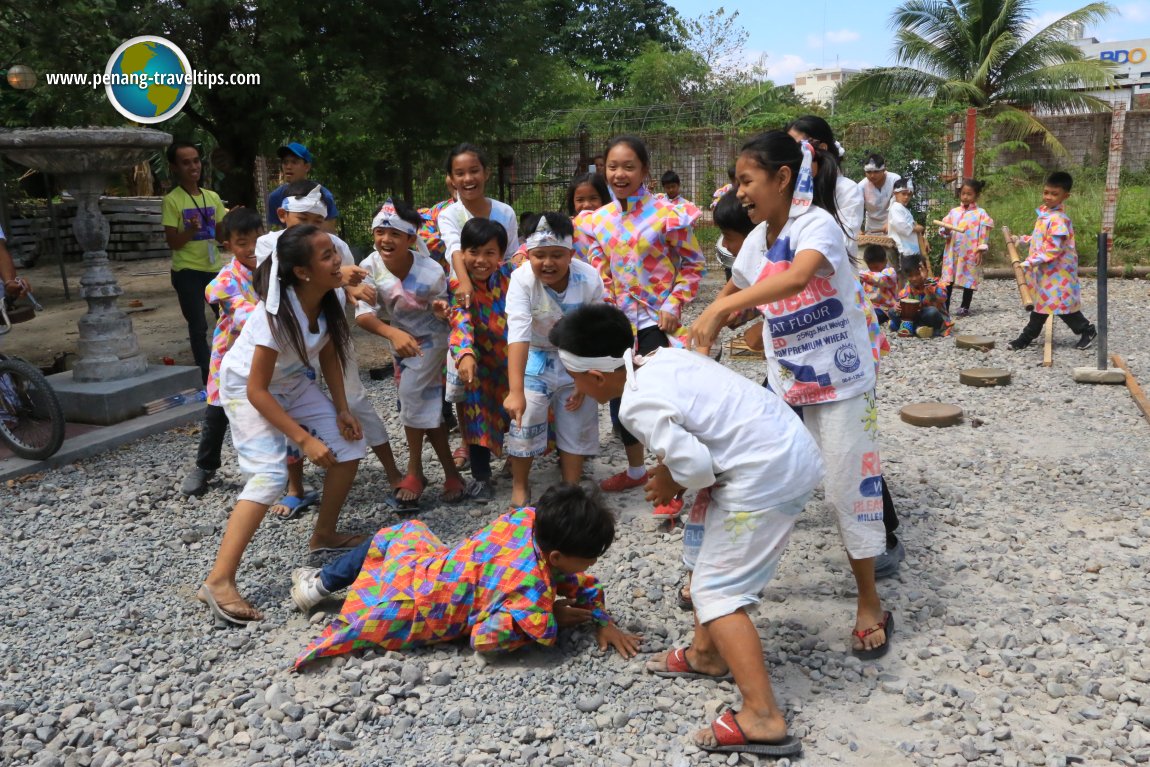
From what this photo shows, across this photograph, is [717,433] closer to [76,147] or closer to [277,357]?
[277,357]

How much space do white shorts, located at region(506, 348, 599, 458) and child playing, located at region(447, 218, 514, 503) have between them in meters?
0.29

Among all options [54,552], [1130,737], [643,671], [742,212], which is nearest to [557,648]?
[643,671]

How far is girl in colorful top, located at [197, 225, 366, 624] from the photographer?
338 centimetres

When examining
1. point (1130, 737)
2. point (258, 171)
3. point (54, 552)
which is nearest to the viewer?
point (1130, 737)

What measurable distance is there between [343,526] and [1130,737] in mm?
3123

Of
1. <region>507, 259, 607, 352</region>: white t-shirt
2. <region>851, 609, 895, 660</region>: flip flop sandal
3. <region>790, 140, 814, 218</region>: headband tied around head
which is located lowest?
<region>851, 609, 895, 660</region>: flip flop sandal

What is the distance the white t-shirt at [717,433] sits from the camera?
238 centimetres

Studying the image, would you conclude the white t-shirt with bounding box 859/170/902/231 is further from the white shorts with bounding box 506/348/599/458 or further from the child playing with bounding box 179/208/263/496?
the child playing with bounding box 179/208/263/496

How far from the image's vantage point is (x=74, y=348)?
8.52 meters

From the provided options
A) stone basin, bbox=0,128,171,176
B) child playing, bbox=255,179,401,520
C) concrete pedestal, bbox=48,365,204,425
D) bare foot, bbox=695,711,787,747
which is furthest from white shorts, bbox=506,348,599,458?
stone basin, bbox=0,128,171,176

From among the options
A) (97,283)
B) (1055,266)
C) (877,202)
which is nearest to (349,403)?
(97,283)

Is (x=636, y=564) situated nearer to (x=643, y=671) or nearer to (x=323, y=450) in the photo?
(x=643, y=671)

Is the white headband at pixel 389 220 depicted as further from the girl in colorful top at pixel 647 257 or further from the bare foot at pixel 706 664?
the bare foot at pixel 706 664

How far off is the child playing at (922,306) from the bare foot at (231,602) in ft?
22.4
